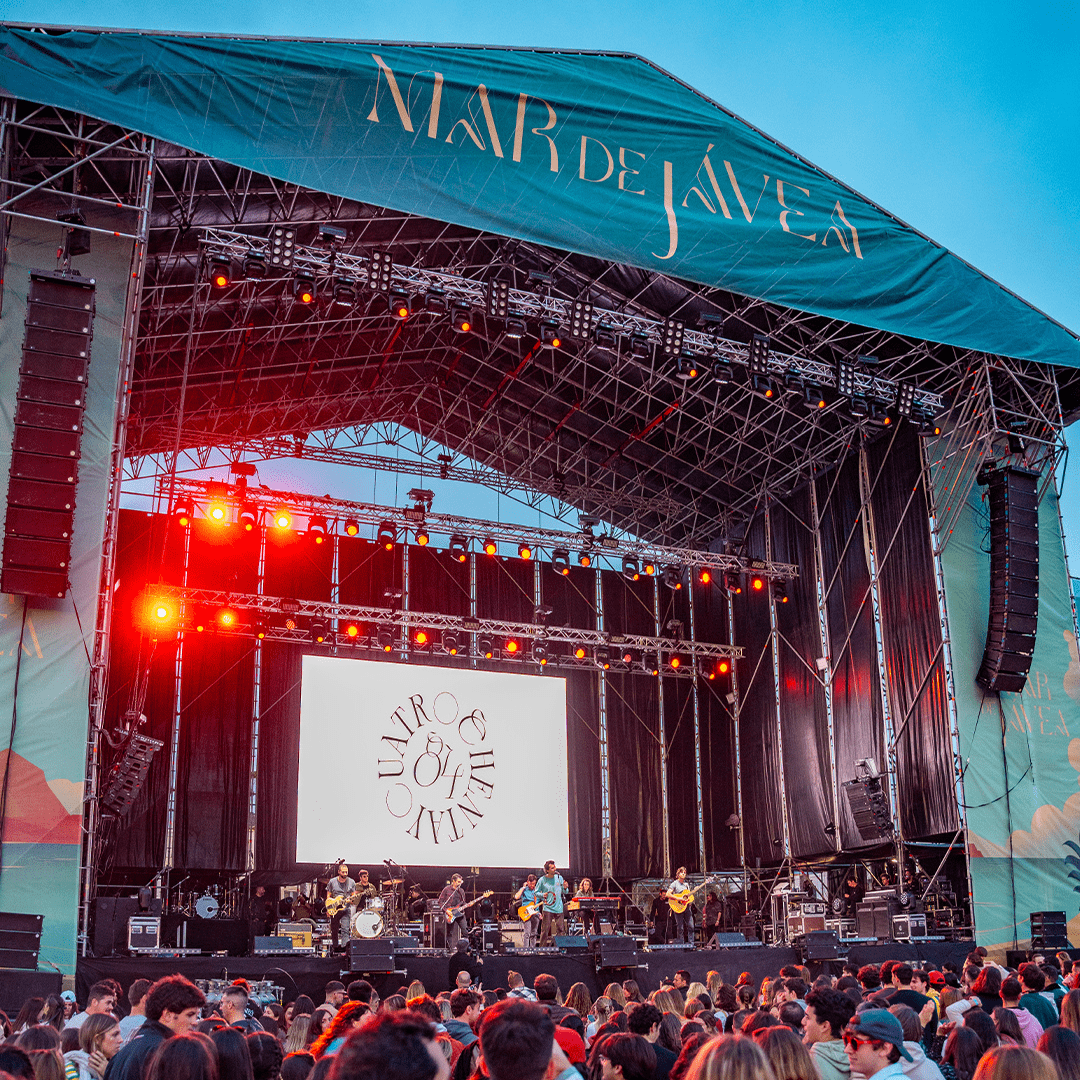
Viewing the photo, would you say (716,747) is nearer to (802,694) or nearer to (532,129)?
(802,694)

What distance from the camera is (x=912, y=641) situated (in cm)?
1670

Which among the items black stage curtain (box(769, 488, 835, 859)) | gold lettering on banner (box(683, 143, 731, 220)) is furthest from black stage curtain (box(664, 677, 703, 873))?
gold lettering on banner (box(683, 143, 731, 220))

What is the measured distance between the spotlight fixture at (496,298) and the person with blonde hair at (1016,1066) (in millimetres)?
11969

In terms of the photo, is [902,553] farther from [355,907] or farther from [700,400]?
[355,907]

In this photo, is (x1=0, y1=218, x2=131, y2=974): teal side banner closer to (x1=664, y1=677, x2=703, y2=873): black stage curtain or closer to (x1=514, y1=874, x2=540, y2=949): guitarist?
(x1=514, y1=874, x2=540, y2=949): guitarist

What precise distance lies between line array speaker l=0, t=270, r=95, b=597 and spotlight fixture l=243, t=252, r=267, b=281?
2.35 m

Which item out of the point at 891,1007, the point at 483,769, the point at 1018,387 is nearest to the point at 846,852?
the point at 483,769

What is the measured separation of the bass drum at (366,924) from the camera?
46.7ft

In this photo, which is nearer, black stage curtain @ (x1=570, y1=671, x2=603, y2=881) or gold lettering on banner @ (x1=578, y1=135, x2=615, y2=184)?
gold lettering on banner @ (x1=578, y1=135, x2=615, y2=184)

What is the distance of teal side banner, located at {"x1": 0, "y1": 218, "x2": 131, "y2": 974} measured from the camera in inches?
417

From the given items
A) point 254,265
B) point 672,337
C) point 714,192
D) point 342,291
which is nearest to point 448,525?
point 672,337

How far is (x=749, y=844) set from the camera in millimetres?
20688

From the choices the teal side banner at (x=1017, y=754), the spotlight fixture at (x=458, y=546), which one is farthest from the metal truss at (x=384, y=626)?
the teal side banner at (x=1017, y=754)

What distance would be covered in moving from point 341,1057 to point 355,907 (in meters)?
14.4
